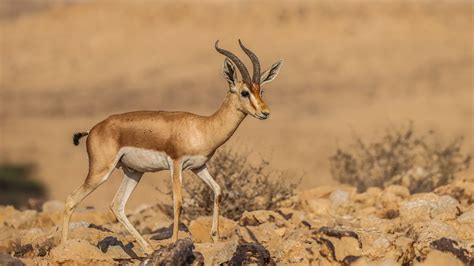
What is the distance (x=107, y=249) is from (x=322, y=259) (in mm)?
1946

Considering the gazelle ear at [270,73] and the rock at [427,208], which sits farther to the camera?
the rock at [427,208]

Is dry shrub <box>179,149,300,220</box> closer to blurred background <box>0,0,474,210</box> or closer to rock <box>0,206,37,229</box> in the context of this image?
rock <box>0,206,37,229</box>

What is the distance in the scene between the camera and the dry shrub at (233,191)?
10373mm

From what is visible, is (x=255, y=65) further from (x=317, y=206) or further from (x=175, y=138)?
(x=317, y=206)

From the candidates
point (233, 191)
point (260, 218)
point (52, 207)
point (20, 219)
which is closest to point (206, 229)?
point (260, 218)

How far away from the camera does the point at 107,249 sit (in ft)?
26.3

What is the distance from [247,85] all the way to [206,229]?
1.92 m

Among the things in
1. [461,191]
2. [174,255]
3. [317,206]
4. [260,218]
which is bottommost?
[174,255]

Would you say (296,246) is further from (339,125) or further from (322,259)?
(339,125)

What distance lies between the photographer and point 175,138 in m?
8.00

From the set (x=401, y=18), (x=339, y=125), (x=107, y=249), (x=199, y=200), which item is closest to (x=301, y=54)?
(x=401, y=18)

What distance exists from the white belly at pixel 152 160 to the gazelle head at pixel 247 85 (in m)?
0.62

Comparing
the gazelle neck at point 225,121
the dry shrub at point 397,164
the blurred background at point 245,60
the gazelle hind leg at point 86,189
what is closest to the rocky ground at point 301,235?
the gazelle hind leg at point 86,189

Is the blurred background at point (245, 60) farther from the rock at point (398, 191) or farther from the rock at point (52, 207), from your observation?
the rock at point (398, 191)
